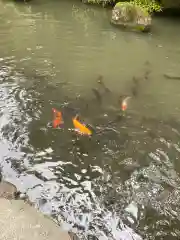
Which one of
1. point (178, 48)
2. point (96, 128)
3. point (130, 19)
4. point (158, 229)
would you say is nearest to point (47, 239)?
point (158, 229)

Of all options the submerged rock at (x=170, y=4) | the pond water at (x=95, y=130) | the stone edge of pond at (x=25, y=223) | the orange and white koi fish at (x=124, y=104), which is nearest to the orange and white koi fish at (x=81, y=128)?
the pond water at (x=95, y=130)

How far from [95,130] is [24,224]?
11.2 ft

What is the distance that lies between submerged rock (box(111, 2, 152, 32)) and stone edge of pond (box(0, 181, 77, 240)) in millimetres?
11415

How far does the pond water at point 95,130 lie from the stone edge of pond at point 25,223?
1.16 ft

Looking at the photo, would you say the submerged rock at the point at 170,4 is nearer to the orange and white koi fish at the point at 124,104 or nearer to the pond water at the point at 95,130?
the pond water at the point at 95,130

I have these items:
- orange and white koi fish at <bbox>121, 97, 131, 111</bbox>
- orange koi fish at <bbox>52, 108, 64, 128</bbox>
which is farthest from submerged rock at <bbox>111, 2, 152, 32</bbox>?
orange koi fish at <bbox>52, 108, 64, 128</bbox>

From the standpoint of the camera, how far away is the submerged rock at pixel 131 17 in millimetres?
15180

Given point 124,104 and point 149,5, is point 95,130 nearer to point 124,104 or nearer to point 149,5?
point 124,104

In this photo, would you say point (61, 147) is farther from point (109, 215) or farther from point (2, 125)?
point (109, 215)

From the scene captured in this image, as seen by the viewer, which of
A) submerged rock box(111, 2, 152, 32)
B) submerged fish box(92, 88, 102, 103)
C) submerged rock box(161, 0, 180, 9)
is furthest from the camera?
submerged rock box(161, 0, 180, 9)

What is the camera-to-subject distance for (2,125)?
8.09 m

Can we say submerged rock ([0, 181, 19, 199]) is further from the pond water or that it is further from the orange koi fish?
the orange koi fish

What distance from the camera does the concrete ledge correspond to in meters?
4.98

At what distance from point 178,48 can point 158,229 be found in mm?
9454
